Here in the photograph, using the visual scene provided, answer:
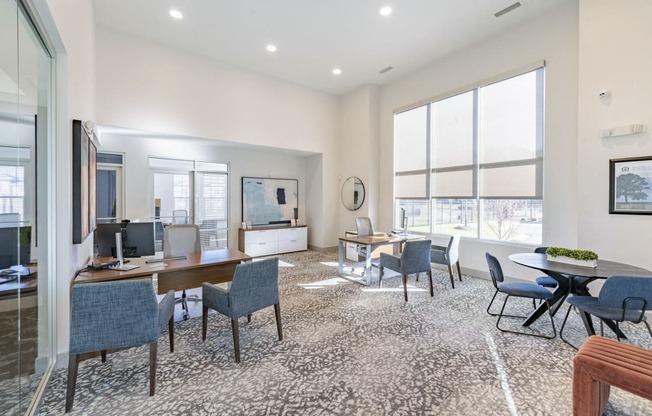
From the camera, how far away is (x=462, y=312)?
3596 mm

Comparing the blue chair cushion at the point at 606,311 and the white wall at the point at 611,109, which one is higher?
the white wall at the point at 611,109

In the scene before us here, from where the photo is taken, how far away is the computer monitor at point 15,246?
1654 mm

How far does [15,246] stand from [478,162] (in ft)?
19.3

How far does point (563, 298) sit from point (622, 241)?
1131mm

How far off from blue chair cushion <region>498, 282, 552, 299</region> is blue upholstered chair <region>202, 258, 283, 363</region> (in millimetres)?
2497

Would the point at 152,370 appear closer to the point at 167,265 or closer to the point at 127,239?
the point at 167,265

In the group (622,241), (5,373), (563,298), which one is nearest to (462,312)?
(563,298)

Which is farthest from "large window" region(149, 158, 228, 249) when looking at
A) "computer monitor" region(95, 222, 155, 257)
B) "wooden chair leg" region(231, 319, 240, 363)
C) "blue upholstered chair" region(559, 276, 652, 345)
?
"blue upholstered chair" region(559, 276, 652, 345)

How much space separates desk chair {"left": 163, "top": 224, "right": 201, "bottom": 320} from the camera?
12.1 ft

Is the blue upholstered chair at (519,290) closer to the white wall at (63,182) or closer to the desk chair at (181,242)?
the desk chair at (181,242)

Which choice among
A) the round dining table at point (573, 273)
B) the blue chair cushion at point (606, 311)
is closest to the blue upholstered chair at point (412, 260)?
the round dining table at point (573, 273)

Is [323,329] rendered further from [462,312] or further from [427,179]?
[427,179]

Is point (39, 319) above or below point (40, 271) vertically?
below

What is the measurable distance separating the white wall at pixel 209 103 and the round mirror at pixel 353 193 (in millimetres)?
364
